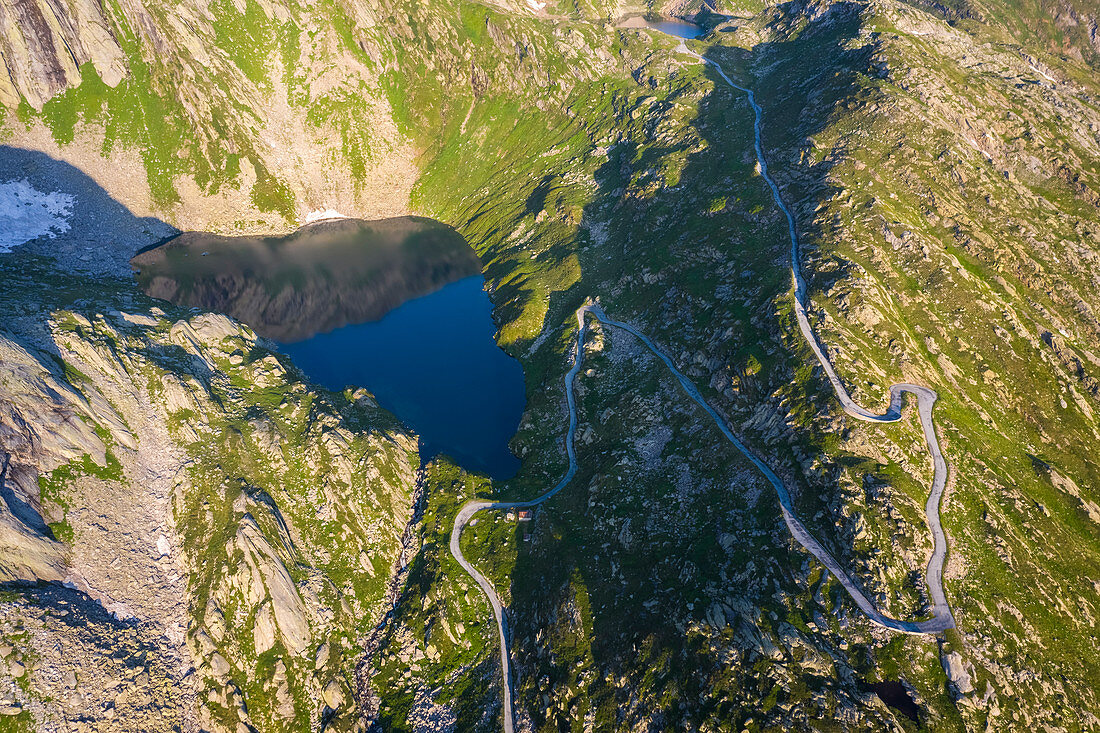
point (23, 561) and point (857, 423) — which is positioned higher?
point (23, 561)

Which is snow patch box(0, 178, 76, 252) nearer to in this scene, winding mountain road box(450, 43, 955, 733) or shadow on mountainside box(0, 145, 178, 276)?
shadow on mountainside box(0, 145, 178, 276)

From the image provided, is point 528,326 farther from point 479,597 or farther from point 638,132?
point 638,132

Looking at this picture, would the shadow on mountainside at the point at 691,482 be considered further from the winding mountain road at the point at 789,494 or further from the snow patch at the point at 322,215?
the snow patch at the point at 322,215

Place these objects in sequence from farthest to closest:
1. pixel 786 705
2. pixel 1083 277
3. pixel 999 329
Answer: pixel 1083 277, pixel 999 329, pixel 786 705

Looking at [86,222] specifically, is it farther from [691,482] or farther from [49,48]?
[691,482]

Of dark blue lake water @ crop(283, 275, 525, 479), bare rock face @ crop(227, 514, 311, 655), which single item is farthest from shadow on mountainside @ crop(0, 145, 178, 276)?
bare rock face @ crop(227, 514, 311, 655)

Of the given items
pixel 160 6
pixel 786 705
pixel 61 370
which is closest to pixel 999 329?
pixel 786 705

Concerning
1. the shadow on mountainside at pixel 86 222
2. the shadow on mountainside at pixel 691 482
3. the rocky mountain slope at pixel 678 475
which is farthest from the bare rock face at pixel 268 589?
the shadow on mountainside at pixel 86 222
